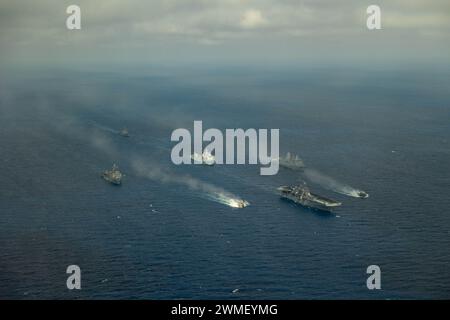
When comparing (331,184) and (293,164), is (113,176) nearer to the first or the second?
(293,164)

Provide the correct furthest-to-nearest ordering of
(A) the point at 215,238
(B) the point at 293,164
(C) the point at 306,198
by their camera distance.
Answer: (B) the point at 293,164 → (C) the point at 306,198 → (A) the point at 215,238

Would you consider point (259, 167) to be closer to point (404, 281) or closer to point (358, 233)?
point (358, 233)

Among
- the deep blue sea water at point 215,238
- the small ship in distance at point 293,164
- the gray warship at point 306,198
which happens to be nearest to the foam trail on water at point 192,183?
the deep blue sea water at point 215,238

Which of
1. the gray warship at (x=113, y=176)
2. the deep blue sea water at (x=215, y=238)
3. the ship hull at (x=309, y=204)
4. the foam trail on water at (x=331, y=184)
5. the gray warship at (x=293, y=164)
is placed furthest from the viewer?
the gray warship at (x=293, y=164)

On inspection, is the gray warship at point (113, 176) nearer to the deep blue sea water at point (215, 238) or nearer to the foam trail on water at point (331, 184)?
the deep blue sea water at point (215, 238)

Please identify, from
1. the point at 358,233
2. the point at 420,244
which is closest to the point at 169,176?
the point at 358,233

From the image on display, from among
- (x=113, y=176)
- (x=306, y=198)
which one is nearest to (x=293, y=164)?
(x=306, y=198)
